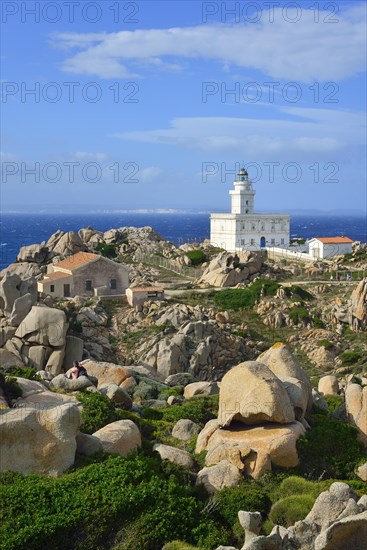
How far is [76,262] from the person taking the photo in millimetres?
62156

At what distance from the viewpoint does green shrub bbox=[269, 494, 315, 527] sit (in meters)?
18.1

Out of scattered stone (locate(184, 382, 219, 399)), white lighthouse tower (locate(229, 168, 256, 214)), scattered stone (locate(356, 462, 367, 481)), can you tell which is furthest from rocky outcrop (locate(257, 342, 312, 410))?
white lighthouse tower (locate(229, 168, 256, 214))

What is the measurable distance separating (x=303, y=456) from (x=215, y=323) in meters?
33.3

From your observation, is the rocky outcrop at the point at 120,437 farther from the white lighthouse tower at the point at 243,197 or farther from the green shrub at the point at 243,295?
the white lighthouse tower at the point at 243,197

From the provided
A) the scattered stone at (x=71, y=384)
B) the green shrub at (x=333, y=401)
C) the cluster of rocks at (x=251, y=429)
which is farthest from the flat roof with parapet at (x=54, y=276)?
the cluster of rocks at (x=251, y=429)

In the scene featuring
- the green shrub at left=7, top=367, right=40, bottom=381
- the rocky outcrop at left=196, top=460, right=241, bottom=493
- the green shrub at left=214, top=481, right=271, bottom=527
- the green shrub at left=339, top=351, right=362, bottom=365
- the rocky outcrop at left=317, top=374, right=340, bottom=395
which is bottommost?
the green shrub at left=339, top=351, right=362, bottom=365

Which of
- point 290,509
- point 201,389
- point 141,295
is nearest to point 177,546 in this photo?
point 290,509

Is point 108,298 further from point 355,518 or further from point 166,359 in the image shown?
point 355,518

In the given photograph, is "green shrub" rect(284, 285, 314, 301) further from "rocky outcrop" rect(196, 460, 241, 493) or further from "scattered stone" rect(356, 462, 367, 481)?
"rocky outcrop" rect(196, 460, 241, 493)

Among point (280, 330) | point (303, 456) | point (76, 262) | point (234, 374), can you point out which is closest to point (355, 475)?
point (303, 456)

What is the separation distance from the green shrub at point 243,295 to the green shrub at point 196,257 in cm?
1294

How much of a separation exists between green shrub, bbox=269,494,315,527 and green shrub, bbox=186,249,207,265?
5972 centimetres

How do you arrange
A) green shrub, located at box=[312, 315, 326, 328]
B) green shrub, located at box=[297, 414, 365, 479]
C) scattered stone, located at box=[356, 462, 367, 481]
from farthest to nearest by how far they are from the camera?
green shrub, located at box=[312, 315, 326, 328]
scattered stone, located at box=[356, 462, 367, 481]
green shrub, located at box=[297, 414, 365, 479]

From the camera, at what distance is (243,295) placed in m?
63.7
